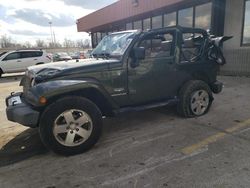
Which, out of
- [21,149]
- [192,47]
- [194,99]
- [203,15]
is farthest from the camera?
[203,15]

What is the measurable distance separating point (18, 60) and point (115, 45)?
14236mm

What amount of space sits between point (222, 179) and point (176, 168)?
1.80 feet

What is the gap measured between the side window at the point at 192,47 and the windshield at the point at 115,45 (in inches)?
47.2

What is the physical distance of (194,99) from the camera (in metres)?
4.88

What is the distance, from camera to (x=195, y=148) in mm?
3500

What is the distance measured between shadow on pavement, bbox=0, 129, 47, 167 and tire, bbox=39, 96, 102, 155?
1.49 ft

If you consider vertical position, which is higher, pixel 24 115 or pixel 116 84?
pixel 116 84

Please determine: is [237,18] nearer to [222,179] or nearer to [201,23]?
[201,23]

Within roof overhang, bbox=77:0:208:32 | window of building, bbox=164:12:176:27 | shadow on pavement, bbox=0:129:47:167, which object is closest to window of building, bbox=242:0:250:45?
roof overhang, bbox=77:0:208:32

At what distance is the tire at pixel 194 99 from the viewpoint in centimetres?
476

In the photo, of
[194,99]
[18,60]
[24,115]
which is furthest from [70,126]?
[18,60]

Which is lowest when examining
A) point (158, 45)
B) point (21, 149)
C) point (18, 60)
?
point (21, 149)

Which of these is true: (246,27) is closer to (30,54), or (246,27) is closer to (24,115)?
(24,115)

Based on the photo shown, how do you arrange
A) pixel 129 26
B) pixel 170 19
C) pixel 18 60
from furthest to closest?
pixel 129 26, pixel 18 60, pixel 170 19
